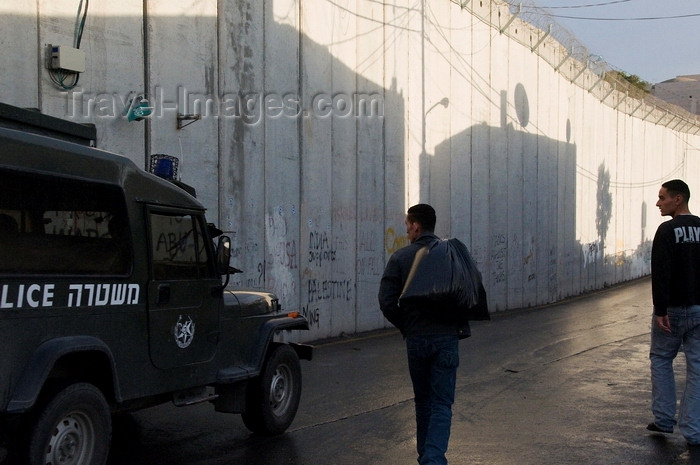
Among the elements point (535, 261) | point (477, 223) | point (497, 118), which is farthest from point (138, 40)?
point (535, 261)

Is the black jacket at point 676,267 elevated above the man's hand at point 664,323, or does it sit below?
above

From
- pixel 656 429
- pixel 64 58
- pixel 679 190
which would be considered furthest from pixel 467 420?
pixel 64 58

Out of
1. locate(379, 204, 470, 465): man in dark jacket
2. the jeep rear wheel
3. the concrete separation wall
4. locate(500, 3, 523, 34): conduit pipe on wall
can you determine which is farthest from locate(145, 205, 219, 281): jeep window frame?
locate(500, 3, 523, 34): conduit pipe on wall

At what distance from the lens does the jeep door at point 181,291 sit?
604 centimetres

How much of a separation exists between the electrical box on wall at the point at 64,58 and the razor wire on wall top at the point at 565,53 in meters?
13.4

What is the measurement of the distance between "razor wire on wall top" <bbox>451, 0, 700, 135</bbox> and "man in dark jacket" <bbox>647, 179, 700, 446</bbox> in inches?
601

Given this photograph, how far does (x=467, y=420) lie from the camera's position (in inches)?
315

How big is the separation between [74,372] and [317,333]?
377 inches

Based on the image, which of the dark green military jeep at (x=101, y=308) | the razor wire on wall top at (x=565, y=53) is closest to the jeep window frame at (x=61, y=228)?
the dark green military jeep at (x=101, y=308)

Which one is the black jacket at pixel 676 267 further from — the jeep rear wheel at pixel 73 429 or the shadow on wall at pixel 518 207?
the shadow on wall at pixel 518 207

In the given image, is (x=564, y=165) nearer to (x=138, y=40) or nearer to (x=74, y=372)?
(x=138, y=40)

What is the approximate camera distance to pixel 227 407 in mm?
7020

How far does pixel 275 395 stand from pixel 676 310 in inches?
146

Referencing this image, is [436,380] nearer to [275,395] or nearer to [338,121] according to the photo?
[275,395]
